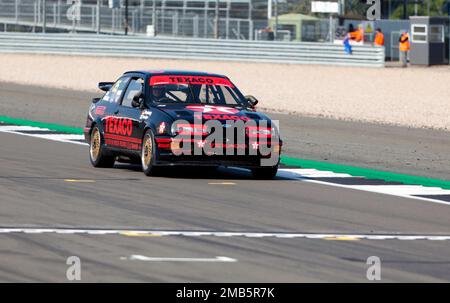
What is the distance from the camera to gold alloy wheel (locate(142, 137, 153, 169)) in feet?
53.3

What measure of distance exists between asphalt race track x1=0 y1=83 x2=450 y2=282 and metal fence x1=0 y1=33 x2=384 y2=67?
29517 mm

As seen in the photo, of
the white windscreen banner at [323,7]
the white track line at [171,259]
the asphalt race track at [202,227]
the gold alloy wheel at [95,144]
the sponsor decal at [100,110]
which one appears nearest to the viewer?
the asphalt race track at [202,227]

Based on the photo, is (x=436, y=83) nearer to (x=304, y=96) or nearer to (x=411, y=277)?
(x=304, y=96)

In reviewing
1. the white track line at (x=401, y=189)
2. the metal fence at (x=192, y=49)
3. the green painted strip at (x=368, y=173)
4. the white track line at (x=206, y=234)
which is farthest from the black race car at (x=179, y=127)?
the metal fence at (x=192, y=49)

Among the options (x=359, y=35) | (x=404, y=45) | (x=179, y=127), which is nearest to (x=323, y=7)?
(x=359, y=35)

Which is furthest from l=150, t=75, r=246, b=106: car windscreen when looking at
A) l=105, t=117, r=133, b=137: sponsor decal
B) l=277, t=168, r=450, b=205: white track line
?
l=277, t=168, r=450, b=205: white track line

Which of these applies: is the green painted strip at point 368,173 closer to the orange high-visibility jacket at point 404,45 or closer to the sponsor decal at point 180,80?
the sponsor decal at point 180,80

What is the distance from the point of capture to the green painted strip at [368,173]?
17.1 m

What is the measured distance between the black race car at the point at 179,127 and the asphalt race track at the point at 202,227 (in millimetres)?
275

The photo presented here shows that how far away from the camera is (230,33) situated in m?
58.1

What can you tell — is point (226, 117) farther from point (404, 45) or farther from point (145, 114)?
point (404, 45)

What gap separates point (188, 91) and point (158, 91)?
405mm

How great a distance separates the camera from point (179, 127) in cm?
1606

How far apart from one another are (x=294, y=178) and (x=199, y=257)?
7132mm
